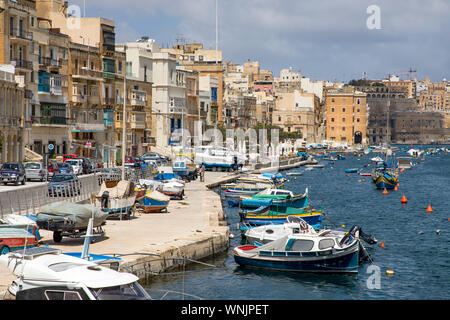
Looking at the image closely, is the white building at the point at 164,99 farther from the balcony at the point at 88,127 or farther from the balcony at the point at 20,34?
the balcony at the point at 20,34

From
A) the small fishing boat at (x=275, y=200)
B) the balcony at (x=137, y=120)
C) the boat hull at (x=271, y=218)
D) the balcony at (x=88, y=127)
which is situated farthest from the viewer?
the balcony at (x=137, y=120)

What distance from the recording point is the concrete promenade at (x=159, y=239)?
2445 centimetres

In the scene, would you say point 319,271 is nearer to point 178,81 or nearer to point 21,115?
point 21,115

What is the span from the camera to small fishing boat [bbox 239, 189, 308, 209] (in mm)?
47425

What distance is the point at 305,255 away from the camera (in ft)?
94.2

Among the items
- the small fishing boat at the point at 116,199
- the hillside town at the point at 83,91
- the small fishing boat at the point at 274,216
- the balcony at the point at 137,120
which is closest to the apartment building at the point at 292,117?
the hillside town at the point at 83,91

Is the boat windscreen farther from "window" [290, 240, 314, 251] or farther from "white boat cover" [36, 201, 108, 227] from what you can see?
"window" [290, 240, 314, 251]

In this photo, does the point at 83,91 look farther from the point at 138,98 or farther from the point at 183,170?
the point at 183,170

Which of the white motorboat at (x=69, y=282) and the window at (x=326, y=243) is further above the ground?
the white motorboat at (x=69, y=282)

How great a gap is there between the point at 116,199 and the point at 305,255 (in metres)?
10.5

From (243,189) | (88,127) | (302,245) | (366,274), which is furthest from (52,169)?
(366,274)

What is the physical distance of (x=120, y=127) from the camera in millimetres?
80500

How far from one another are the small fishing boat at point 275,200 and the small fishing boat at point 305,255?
16.9 metres
